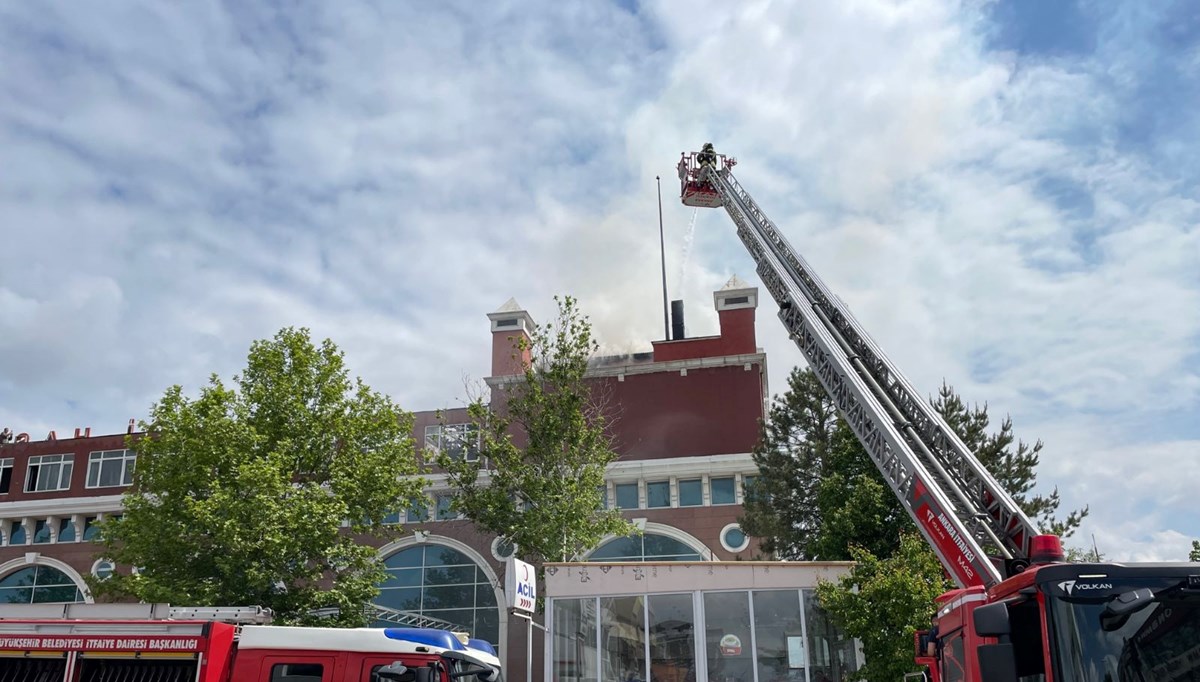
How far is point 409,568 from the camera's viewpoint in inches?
1469

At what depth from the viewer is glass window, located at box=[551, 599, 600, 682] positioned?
1895cm

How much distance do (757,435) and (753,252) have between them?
18554 mm

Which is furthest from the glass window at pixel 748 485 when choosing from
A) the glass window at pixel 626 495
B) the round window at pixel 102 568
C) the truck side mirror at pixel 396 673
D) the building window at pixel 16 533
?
the building window at pixel 16 533

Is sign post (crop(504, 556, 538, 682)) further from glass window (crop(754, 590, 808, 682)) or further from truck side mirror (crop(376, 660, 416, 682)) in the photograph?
truck side mirror (crop(376, 660, 416, 682))

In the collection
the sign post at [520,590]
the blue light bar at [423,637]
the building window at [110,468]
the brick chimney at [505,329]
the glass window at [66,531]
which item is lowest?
the blue light bar at [423,637]

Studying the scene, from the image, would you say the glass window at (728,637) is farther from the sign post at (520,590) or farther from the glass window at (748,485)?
the glass window at (748,485)

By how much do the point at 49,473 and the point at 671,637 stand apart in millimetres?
37508

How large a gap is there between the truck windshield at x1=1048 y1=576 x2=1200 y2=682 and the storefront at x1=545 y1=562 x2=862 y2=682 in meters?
13.2

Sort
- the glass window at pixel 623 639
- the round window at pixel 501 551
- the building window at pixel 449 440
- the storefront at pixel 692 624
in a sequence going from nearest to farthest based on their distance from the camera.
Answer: the storefront at pixel 692 624
the glass window at pixel 623 639
the building window at pixel 449 440
the round window at pixel 501 551

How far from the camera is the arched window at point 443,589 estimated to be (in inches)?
1430

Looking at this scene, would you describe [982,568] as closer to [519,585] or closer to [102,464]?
[519,585]

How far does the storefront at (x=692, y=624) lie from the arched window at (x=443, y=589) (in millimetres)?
18094

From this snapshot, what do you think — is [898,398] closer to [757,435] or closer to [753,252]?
[753,252]

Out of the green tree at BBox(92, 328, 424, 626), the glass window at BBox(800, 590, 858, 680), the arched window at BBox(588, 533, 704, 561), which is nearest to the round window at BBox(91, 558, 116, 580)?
the green tree at BBox(92, 328, 424, 626)
